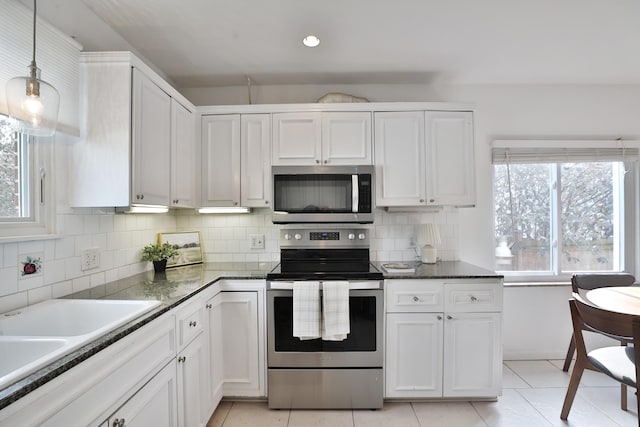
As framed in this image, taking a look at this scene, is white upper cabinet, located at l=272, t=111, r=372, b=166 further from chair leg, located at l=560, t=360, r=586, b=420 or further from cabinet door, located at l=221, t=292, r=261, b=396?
chair leg, located at l=560, t=360, r=586, b=420

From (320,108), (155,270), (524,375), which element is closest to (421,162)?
(320,108)

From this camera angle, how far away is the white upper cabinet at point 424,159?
2541 millimetres

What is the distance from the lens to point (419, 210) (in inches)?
110

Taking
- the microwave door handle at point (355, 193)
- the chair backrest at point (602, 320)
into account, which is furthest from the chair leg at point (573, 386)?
the microwave door handle at point (355, 193)

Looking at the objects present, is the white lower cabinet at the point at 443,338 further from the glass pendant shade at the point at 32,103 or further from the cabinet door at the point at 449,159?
the glass pendant shade at the point at 32,103

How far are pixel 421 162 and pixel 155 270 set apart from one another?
2.16 meters

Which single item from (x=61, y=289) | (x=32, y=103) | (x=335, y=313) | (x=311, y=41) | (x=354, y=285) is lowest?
(x=335, y=313)

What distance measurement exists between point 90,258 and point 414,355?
210 cm

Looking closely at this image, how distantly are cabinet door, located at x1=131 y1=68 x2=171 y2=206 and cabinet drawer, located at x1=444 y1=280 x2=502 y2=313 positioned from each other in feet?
6.50

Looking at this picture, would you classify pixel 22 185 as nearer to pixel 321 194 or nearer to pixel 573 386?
pixel 321 194

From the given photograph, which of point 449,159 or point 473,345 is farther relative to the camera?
point 449,159

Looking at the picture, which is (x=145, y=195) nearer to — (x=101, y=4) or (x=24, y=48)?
(x=24, y=48)

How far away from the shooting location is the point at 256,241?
2.83 metres

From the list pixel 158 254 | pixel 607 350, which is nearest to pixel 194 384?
pixel 158 254
